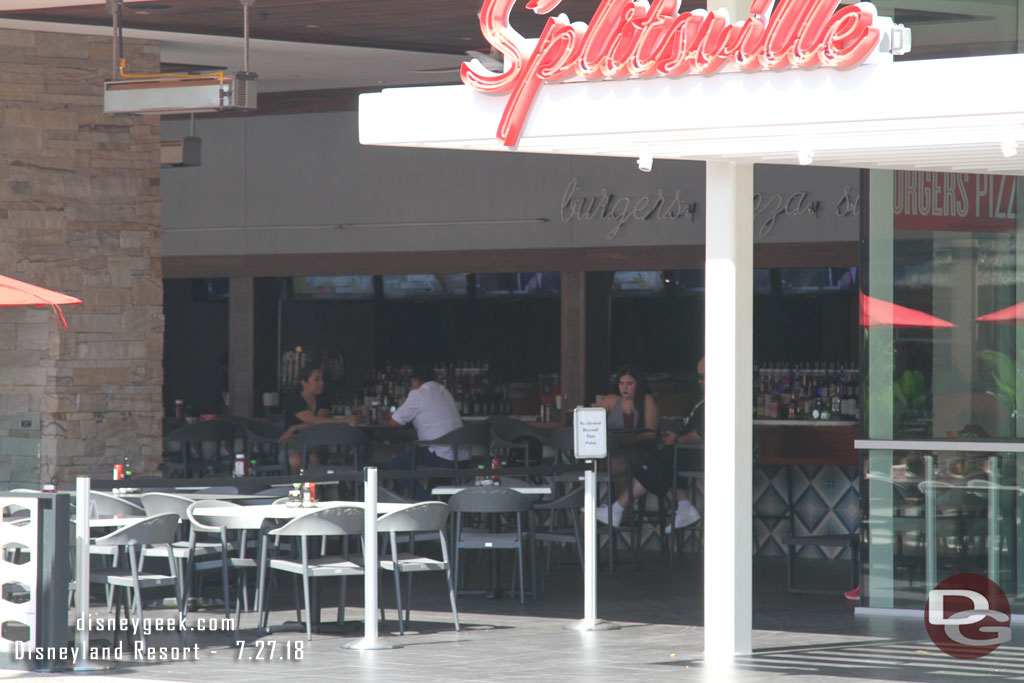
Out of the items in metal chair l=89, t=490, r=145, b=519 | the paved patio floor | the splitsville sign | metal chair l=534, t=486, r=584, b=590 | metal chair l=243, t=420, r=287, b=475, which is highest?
the splitsville sign

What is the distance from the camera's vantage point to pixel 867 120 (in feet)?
19.6

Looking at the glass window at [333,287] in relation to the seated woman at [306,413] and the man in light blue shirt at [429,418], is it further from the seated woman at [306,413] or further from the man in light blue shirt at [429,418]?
the man in light blue shirt at [429,418]

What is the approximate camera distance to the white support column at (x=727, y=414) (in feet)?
23.3

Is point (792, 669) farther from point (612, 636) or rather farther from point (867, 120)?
point (867, 120)

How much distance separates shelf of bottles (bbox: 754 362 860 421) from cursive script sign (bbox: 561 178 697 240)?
1.41 meters

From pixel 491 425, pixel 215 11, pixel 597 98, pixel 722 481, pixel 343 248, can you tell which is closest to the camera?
pixel 597 98

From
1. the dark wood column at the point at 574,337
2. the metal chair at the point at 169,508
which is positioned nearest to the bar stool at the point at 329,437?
the dark wood column at the point at 574,337

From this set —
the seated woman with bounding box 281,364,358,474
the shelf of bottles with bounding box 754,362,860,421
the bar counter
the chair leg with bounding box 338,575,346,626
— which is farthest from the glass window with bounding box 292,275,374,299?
the chair leg with bounding box 338,575,346,626

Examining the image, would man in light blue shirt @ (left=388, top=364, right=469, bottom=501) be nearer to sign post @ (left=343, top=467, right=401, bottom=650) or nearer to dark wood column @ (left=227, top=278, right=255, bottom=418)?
dark wood column @ (left=227, top=278, right=255, bottom=418)

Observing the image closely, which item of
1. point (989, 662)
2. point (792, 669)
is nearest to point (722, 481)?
point (792, 669)

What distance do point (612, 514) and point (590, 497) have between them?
8.49 ft

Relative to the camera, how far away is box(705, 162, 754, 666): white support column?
7105 mm

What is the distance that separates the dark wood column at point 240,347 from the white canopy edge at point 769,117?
7.99 meters

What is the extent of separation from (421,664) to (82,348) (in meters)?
4.05
